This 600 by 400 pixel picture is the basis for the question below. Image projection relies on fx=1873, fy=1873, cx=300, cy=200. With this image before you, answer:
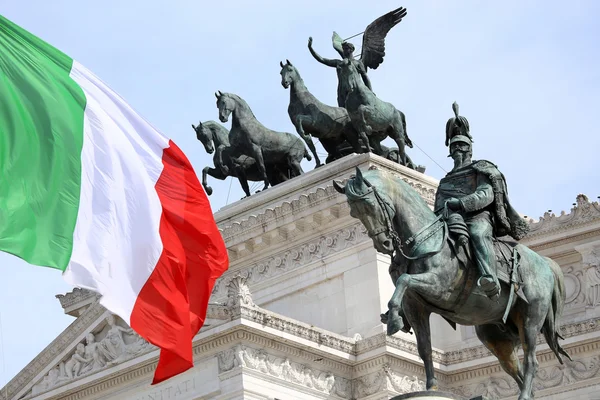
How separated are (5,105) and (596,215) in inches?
733

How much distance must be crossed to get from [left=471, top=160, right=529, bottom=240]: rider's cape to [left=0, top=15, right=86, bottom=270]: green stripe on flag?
362 centimetres

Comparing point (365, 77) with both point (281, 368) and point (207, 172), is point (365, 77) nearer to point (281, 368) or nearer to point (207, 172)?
point (207, 172)

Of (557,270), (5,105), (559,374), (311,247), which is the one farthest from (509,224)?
(311,247)

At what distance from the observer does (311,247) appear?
32.9 metres

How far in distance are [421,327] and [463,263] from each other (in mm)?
632

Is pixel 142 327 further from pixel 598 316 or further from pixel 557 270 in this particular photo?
pixel 598 316

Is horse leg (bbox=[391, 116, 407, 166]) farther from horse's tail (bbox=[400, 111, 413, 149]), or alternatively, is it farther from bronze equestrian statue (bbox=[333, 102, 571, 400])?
bronze equestrian statue (bbox=[333, 102, 571, 400])

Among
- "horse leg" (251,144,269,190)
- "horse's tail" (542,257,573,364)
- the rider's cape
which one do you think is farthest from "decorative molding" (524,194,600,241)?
the rider's cape

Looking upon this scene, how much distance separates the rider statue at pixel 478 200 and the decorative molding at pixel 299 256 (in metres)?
15.5

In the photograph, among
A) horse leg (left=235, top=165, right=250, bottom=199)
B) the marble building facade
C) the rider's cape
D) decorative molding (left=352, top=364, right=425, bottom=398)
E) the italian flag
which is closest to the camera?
the italian flag

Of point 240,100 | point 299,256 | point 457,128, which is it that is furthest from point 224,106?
point 457,128

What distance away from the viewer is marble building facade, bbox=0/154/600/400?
28.9 metres

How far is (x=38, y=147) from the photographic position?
14.0 meters

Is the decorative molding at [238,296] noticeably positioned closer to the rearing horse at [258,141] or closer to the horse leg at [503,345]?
the rearing horse at [258,141]
